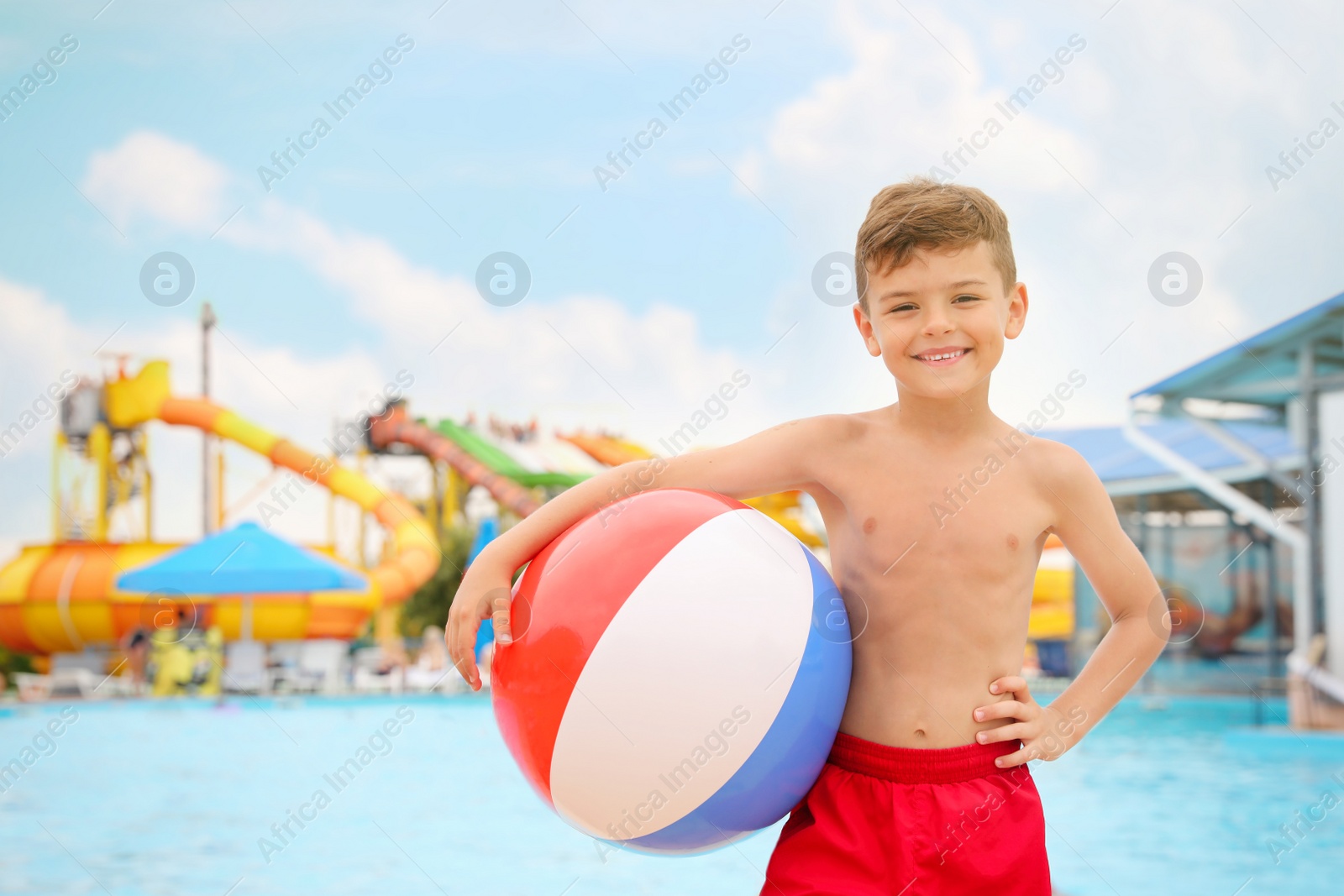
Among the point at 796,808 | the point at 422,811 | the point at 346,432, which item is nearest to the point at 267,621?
the point at 346,432

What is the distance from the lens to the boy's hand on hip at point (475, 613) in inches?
74.0

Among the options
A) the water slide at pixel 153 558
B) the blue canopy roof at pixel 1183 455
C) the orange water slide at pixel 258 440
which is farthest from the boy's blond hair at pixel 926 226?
the orange water slide at pixel 258 440

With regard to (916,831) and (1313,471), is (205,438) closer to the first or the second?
(1313,471)

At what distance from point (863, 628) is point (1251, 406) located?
1214 cm

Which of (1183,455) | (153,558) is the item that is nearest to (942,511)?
(1183,455)

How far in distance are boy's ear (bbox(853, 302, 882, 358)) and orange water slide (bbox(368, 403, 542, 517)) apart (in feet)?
61.8

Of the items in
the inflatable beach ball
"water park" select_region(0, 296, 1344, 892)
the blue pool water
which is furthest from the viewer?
"water park" select_region(0, 296, 1344, 892)

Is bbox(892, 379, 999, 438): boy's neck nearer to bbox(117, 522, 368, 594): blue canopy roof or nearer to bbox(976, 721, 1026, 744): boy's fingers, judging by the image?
bbox(976, 721, 1026, 744): boy's fingers

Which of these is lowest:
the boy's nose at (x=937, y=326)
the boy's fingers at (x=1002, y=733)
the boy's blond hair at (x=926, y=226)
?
the boy's fingers at (x=1002, y=733)

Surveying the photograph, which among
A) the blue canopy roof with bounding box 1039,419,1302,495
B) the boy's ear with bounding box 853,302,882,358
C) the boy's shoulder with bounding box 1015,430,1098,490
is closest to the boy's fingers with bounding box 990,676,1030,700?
the boy's shoulder with bounding box 1015,430,1098,490

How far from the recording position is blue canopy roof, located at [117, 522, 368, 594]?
14.5 m

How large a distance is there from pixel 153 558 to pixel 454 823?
14.3 m

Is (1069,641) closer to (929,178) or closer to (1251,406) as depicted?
(1251,406)

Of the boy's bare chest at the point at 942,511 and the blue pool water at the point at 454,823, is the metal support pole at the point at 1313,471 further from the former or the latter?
Answer: the boy's bare chest at the point at 942,511
